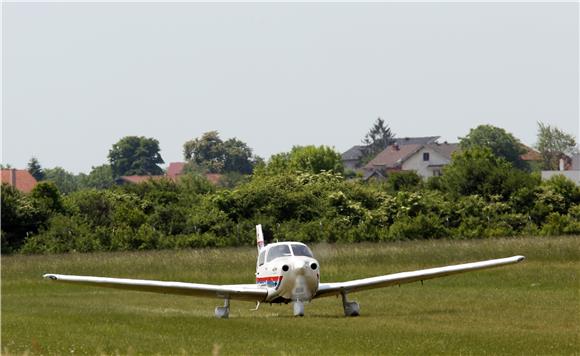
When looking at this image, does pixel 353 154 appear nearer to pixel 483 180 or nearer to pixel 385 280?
pixel 483 180

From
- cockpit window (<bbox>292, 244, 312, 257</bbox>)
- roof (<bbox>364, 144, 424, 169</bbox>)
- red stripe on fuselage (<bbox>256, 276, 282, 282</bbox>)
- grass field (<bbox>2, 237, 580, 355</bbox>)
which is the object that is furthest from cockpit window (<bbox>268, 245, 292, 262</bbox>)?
roof (<bbox>364, 144, 424, 169</bbox>)

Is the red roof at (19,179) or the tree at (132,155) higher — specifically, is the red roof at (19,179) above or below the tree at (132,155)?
below

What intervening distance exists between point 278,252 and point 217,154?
5564 inches

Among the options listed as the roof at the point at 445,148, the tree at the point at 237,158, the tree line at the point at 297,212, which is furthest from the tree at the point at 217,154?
the tree line at the point at 297,212

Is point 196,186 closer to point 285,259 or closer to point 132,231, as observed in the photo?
point 132,231

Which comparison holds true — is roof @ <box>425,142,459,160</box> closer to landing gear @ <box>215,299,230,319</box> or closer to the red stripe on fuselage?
the red stripe on fuselage

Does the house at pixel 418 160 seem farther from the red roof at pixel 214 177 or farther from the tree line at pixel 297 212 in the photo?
the tree line at pixel 297 212

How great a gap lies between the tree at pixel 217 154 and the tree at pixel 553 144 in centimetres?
3825

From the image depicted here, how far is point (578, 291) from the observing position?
90.7 feet

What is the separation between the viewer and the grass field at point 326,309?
1744 cm

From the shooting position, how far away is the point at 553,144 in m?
154

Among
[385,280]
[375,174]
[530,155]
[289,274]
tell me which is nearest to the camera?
[289,274]

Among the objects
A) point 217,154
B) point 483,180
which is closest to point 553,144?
point 217,154

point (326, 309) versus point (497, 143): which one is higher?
point (497, 143)
